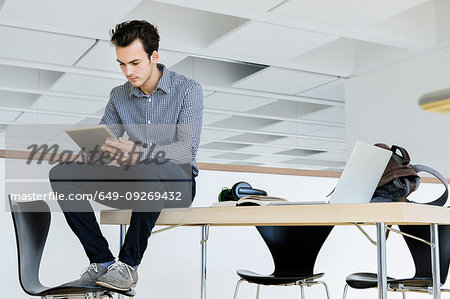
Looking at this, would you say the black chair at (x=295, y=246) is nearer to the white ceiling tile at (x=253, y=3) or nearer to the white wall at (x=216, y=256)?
the white wall at (x=216, y=256)

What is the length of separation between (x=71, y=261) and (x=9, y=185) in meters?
0.46

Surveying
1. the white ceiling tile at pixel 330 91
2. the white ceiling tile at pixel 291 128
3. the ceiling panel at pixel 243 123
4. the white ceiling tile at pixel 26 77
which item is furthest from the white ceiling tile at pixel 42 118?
the white ceiling tile at pixel 330 91

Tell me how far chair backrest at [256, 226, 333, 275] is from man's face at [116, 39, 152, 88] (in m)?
0.98

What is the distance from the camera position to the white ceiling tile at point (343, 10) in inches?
156

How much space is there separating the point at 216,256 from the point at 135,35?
5.05ft

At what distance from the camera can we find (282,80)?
227 inches

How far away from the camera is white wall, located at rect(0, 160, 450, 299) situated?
280cm

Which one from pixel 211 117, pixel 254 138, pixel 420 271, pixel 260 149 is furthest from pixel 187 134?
pixel 260 149

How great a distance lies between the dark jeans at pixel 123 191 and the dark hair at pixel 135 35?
17.0 inches

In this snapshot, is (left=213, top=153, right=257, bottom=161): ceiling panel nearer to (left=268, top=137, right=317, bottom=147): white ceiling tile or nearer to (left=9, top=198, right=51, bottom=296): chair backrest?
(left=268, top=137, right=317, bottom=147): white ceiling tile

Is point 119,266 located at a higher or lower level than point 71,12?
lower

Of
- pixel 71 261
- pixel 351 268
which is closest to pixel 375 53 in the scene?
pixel 351 268

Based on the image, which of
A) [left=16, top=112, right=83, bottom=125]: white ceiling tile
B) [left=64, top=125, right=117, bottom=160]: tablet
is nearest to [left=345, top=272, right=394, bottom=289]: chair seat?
[left=64, top=125, right=117, bottom=160]: tablet

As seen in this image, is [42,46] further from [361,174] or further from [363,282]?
[361,174]
